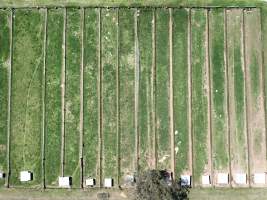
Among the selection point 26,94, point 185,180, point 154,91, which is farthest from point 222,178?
point 26,94

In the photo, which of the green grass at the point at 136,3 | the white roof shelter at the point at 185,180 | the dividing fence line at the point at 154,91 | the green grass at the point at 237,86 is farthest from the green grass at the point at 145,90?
the green grass at the point at 237,86

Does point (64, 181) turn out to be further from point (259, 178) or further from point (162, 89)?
point (259, 178)

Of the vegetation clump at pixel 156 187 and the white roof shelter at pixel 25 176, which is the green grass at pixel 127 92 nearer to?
the vegetation clump at pixel 156 187

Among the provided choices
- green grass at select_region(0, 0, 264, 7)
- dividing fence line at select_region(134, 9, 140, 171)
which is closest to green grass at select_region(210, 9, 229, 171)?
green grass at select_region(0, 0, 264, 7)

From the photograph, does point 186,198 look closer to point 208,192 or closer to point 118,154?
point 208,192

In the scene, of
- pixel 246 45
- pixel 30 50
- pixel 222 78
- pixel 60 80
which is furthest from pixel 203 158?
pixel 30 50

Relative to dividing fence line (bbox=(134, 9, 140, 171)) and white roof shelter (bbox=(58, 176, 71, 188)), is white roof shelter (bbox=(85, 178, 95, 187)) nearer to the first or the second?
white roof shelter (bbox=(58, 176, 71, 188))
